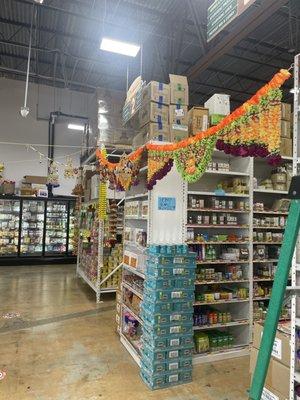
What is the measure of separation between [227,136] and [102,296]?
558 centimetres

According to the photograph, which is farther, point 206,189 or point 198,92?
point 198,92

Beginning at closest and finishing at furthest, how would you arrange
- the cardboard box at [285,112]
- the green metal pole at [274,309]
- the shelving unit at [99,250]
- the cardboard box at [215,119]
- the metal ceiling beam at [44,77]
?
the green metal pole at [274,309], the cardboard box at [215,119], the cardboard box at [285,112], the shelving unit at [99,250], the metal ceiling beam at [44,77]

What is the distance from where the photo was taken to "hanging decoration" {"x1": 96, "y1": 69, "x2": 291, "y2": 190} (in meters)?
2.19

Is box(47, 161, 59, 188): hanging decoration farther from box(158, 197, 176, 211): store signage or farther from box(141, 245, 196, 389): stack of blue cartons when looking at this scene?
box(141, 245, 196, 389): stack of blue cartons

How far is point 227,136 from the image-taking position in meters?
2.59

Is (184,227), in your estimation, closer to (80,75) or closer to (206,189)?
(206,189)

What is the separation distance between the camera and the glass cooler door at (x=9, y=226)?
35.9 feet

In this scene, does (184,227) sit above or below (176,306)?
above

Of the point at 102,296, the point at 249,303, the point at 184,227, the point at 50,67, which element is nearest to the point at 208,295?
the point at 249,303

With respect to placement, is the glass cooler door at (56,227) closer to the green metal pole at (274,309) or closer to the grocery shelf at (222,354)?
the grocery shelf at (222,354)

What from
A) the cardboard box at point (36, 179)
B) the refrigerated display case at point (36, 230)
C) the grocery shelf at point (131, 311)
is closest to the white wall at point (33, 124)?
the cardboard box at point (36, 179)

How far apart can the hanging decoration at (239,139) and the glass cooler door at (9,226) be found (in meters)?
8.68

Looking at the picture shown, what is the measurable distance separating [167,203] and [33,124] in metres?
9.51

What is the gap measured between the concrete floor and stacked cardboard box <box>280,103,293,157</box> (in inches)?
112
